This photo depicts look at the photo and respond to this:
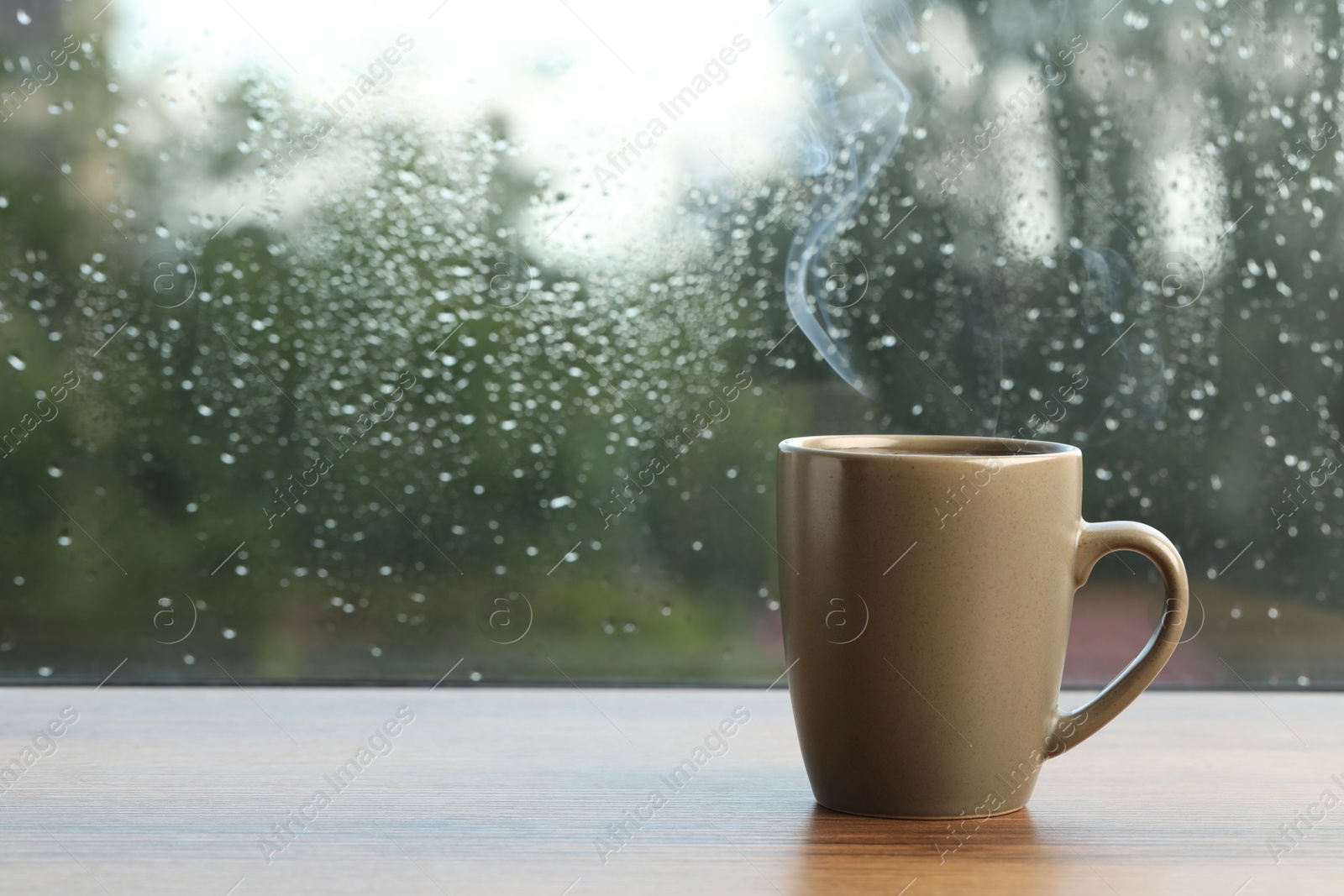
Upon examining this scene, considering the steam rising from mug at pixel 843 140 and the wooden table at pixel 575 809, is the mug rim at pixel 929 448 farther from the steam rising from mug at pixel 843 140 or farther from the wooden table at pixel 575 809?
the steam rising from mug at pixel 843 140

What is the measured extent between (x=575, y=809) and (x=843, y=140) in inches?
21.1

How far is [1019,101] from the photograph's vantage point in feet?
2.80

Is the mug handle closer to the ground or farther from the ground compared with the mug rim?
closer to the ground

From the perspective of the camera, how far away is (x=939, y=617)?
1.61 ft

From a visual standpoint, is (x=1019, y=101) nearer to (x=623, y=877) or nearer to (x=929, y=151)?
(x=929, y=151)

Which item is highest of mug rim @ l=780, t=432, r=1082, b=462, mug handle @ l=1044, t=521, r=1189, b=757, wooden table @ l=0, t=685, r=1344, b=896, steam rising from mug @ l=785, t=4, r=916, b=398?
steam rising from mug @ l=785, t=4, r=916, b=398

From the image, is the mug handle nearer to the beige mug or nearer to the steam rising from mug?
the beige mug

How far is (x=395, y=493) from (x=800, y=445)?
434 mm

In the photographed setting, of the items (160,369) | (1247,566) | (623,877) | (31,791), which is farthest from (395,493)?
(1247,566)

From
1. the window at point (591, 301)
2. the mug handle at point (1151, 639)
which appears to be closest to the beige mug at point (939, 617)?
the mug handle at point (1151, 639)

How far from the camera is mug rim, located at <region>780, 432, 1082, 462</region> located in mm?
491

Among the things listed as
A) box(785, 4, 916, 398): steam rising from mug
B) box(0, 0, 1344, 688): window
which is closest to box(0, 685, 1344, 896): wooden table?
box(0, 0, 1344, 688): window

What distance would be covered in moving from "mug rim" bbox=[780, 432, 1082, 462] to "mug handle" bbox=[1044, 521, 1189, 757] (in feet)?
0.13

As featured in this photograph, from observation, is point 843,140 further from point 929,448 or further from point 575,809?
point 575,809
